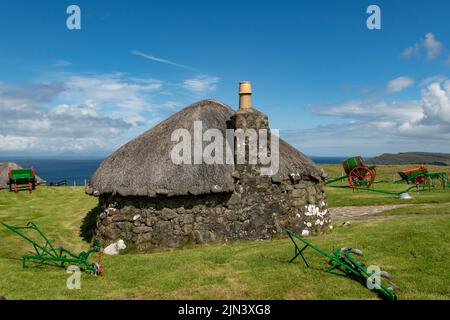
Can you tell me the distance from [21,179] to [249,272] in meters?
30.3

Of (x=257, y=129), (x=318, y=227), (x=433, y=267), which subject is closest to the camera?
(x=433, y=267)

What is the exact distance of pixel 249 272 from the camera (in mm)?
8859

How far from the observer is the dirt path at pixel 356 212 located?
16720 millimetres

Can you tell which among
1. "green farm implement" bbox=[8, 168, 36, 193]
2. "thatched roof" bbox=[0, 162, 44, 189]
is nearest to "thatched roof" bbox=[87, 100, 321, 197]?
"green farm implement" bbox=[8, 168, 36, 193]

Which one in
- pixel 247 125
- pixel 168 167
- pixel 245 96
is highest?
pixel 245 96

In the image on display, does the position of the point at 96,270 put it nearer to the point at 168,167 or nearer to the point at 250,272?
the point at 250,272

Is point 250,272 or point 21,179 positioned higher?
point 21,179

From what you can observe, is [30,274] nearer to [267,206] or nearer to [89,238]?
[89,238]

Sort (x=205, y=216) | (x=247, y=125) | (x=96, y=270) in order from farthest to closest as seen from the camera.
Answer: (x=247, y=125)
(x=205, y=216)
(x=96, y=270)

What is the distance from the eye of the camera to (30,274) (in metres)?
9.26

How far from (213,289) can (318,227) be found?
23.8ft

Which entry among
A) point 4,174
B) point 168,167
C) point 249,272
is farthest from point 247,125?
point 4,174

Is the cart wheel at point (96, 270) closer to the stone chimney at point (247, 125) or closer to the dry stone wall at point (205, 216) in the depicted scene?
the dry stone wall at point (205, 216)

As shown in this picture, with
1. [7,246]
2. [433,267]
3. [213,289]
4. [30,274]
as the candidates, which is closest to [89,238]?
[7,246]
